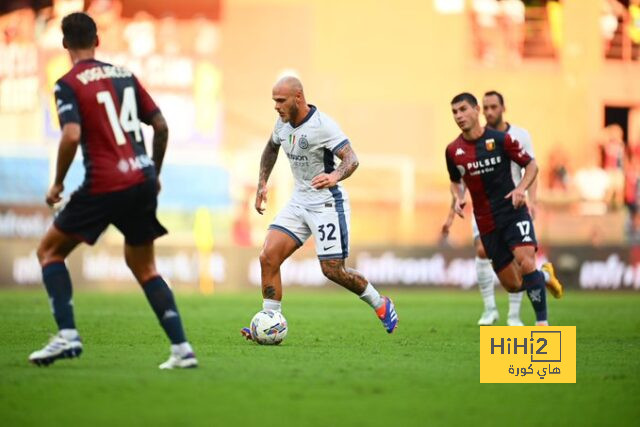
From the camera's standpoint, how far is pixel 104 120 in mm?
9273

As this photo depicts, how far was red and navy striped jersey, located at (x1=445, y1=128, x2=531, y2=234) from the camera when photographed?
1265 centimetres

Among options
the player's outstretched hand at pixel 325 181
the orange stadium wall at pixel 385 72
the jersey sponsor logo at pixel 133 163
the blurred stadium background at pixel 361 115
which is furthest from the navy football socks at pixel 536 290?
the orange stadium wall at pixel 385 72

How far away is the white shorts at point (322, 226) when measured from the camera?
12367 millimetres

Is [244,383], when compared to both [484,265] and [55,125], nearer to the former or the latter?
[484,265]

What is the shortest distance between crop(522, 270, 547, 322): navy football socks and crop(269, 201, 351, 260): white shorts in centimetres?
179

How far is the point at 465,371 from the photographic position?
9.96 meters

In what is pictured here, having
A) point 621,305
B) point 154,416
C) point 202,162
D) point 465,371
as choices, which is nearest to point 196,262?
point 202,162

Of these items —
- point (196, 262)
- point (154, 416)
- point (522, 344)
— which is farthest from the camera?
point (196, 262)

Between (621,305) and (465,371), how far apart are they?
12227mm

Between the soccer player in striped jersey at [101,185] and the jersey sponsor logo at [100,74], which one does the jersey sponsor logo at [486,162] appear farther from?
the jersey sponsor logo at [100,74]

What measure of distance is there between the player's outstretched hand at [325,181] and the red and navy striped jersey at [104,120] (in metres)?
2.86

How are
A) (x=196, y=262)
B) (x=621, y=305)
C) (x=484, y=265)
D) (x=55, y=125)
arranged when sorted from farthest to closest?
(x=55, y=125), (x=196, y=262), (x=621, y=305), (x=484, y=265)

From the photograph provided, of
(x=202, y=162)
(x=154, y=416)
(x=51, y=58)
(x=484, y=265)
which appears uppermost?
(x=51, y=58)

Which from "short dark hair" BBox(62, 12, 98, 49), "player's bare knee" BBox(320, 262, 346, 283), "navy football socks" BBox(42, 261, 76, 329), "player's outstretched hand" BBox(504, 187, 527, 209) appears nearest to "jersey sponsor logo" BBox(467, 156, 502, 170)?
"player's outstretched hand" BBox(504, 187, 527, 209)
